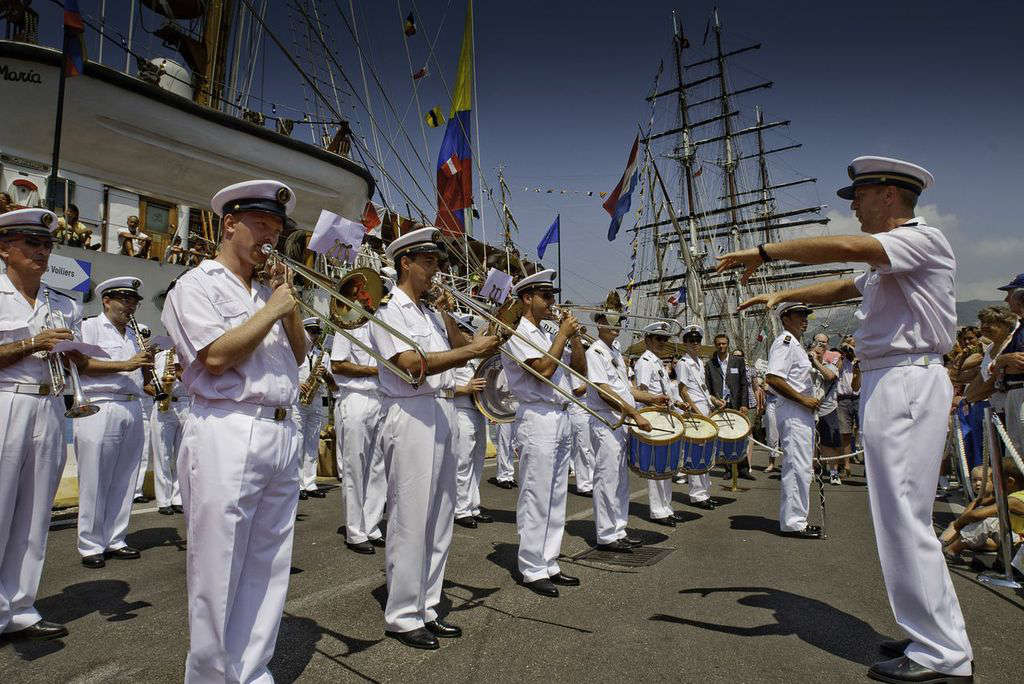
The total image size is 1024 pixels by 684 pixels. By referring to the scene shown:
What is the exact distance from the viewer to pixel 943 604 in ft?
10.2

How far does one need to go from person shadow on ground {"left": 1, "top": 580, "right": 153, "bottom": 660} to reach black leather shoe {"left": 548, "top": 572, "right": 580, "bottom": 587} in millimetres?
2936

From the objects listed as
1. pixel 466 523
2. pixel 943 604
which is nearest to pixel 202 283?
pixel 943 604

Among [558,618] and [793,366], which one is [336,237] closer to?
[558,618]

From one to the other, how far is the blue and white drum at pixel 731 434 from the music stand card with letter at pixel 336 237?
5674 mm

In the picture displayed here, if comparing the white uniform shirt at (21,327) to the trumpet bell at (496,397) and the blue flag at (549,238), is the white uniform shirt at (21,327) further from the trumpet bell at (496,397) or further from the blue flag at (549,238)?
the blue flag at (549,238)

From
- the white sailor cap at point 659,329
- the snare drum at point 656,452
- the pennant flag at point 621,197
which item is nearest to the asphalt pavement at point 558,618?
the snare drum at point 656,452

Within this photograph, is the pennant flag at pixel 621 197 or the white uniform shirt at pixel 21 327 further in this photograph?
the pennant flag at pixel 621 197

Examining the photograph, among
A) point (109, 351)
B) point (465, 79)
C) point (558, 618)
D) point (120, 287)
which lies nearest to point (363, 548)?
point (558, 618)

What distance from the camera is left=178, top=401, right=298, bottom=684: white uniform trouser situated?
2.59 metres

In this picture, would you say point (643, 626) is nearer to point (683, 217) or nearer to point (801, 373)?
point (801, 373)

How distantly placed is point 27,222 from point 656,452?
5.48 meters

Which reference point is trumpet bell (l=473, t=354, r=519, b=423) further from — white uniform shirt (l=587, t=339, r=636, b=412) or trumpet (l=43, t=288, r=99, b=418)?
trumpet (l=43, t=288, r=99, b=418)

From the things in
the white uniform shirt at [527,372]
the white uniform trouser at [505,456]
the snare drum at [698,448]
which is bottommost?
the white uniform trouser at [505,456]

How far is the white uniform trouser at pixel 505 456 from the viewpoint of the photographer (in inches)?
416
